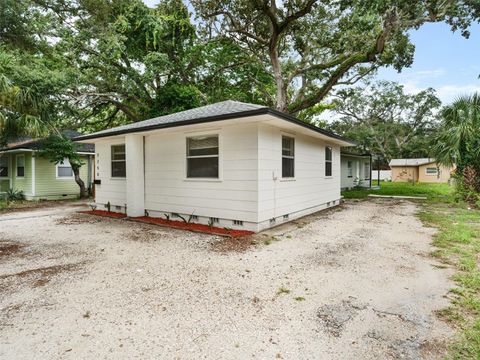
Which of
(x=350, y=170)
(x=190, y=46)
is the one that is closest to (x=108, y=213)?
(x=190, y=46)

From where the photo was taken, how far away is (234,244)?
18.3 feet

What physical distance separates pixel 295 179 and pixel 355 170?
14.3 m

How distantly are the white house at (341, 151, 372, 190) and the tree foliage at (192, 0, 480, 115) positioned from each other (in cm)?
524

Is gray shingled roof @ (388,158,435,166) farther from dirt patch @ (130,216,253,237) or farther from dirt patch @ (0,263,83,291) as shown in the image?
dirt patch @ (0,263,83,291)

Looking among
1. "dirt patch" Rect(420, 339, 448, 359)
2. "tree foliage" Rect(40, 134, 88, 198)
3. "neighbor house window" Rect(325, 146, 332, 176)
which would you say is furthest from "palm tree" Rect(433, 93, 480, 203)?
Answer: "tree foliage" Rect(40, 134, 88, 198)

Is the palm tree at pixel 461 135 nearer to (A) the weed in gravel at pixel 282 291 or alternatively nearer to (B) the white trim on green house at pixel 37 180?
(A) the weed in gravel at pixel 282 291

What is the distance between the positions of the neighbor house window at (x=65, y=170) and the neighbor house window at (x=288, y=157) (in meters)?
12.8

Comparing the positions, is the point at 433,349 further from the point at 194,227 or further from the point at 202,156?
the point at 202,156

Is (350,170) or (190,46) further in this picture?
(350,170)

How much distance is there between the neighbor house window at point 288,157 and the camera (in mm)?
7685

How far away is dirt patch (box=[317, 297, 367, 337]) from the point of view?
2.62 metres

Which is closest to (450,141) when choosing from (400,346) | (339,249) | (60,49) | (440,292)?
(339,249)

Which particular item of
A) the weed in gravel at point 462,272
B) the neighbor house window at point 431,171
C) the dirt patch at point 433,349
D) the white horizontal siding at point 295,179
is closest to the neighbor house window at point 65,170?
the white horizontal siding at point 295,179

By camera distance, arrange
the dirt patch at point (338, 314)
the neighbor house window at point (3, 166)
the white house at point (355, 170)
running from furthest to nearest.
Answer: the white house at point (355, 170)
the neighbor house window at point (3, 166)
the dirt patch at point (338, 314)
